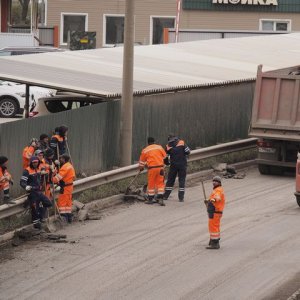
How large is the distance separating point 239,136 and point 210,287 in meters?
16.0

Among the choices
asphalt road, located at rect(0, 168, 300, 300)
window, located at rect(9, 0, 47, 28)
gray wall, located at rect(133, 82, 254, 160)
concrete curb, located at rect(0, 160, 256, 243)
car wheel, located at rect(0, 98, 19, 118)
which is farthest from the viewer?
window, located at rect(9, 0, 47, 28)

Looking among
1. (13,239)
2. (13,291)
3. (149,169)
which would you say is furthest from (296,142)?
(13,291)

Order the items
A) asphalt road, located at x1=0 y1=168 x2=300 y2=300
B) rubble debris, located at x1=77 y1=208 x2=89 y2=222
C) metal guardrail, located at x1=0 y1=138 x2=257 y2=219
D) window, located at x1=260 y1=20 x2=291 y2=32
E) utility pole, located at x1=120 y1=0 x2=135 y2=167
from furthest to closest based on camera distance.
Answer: window, located at x1=260 y1=20 x2=291 y2=32 → utility pole, located at x1=120 y1=0 x2=135 y2=167 → rubble debris, located at x1=77 y1=208 x2=89 y2=222 → metal guardrail, located at x1=0 y1=138 x2=257 y2=219 → asphalt road, located at x1=0 y1=168 x2=300 y2=300

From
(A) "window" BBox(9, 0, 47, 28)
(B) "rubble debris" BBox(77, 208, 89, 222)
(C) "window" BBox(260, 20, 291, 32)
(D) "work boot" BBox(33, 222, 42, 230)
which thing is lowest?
(A) "window" BBox(9, 0, 47, 28)

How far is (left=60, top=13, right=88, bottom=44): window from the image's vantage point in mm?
56781

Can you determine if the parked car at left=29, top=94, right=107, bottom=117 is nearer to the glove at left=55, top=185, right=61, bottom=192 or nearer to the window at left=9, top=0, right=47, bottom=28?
the glove at left=55, top=185, right=61, bottom=192

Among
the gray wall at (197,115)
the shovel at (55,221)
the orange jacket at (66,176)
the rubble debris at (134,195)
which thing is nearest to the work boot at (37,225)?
the shovel at (55,221)

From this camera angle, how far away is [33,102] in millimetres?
35156

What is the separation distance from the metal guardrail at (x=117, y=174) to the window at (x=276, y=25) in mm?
28410

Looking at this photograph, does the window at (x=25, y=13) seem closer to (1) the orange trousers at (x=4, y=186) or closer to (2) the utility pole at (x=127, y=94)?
(2) the utility pole at (x=127, y=94)

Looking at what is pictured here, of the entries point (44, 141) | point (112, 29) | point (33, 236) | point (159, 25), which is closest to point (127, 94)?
Result: point (44, 141)

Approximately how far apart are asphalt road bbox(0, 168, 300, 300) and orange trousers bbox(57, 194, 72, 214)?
412 millimetres

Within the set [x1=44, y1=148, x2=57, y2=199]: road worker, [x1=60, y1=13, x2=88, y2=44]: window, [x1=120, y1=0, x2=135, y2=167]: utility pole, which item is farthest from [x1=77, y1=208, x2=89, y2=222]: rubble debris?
[x1=60, y1=13, x2=88, y2=44]: window

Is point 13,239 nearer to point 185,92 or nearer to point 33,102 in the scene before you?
point 185,92
